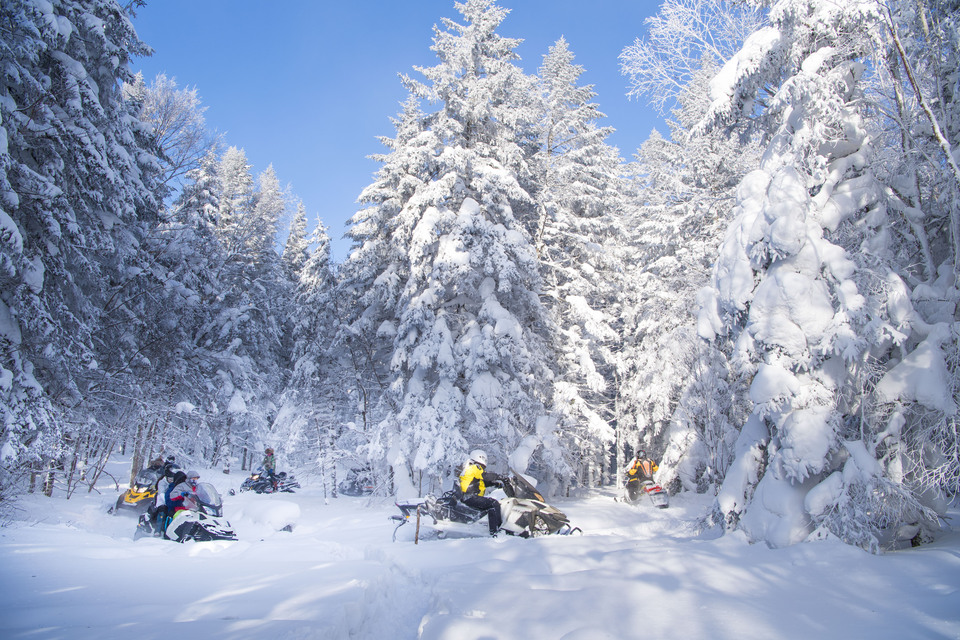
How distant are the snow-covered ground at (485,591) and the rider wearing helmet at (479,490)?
143 cm

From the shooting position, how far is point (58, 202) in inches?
381

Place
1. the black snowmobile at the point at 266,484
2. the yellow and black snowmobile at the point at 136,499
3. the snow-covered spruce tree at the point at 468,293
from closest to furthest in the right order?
the yellow and black snowmobile at the point at 136,499, the snow-covered spruce tree at the point at 468,293, the black snowmobile at the point at 266,484

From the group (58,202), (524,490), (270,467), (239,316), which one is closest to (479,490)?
(524,490)

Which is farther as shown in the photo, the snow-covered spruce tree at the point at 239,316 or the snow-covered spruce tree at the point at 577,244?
the snow-covered spruce tree at the point at 239,316

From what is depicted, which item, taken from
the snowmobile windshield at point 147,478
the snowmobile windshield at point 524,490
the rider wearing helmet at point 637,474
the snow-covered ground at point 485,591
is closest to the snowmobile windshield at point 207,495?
the snowmobile windshield at point 147,478

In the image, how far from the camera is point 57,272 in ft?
32.5

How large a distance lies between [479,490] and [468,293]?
7.88 meters

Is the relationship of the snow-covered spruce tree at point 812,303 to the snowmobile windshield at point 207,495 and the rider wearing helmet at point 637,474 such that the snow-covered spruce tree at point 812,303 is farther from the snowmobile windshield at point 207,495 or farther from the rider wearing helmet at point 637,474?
the snowmobile windshield at point 207,495

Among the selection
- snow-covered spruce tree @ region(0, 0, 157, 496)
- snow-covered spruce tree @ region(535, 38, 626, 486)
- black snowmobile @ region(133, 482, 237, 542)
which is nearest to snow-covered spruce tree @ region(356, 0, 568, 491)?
snow-covered spruce tree @ region(535, 38, 626, 486)

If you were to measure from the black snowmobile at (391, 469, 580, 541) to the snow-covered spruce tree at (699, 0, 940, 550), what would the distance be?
339 cm

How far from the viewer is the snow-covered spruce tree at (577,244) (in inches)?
703

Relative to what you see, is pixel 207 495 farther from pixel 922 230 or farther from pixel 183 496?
pixel 922 230

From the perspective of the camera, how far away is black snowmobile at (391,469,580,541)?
9.52 meters

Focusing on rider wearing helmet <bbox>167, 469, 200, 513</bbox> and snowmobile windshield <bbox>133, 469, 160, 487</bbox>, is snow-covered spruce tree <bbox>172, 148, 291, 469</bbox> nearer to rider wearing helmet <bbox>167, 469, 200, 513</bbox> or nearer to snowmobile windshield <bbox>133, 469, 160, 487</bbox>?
snowmobile windshield <bbox>133, 469, 160, 487</bbox>
